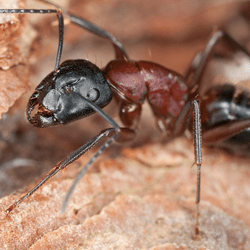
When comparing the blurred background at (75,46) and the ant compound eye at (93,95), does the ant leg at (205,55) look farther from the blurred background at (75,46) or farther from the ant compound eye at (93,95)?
the ant compound eye at (93,95)

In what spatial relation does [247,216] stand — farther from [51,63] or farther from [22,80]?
[51,63]

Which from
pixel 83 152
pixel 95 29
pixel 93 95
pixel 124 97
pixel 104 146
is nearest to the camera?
pixel 104 146

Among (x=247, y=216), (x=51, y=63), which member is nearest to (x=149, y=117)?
(x=51, y=63)

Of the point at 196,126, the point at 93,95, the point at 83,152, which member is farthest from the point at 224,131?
the point at 83,152

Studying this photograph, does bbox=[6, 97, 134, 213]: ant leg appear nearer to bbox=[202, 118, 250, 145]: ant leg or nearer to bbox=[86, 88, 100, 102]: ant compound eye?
bbox=[86, 88, 100, 102]: ant compound eye

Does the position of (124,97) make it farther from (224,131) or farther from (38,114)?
(224,131)

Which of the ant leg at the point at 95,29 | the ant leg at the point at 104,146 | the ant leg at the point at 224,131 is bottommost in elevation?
the ant leg at the point at 224,131

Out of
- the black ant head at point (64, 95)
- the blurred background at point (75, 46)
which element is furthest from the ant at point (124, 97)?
the blurred background at point (75, 46)

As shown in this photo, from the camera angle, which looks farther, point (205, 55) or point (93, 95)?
point (205, 55)
